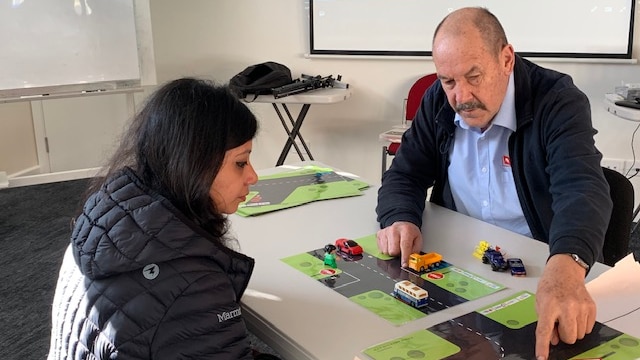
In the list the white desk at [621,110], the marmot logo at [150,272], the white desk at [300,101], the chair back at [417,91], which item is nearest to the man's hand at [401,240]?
the marmot logo at [150,272]

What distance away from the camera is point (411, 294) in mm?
1235

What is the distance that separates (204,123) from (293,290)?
0.40 metres

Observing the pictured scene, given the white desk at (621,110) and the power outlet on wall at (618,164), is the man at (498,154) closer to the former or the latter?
the white desk at (621,110)

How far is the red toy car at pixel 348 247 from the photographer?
147cm

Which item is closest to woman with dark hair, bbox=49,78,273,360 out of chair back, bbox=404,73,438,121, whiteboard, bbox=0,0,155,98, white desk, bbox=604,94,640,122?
white desk, bbox=604,94,640,122

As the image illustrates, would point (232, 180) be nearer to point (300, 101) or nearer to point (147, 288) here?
point (147, 288)

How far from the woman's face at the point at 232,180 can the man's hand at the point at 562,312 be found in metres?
0.56

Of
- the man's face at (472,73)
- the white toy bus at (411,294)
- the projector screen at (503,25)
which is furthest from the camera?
the projector screen at (503,25)

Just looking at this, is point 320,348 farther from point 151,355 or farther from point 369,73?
point 369,73

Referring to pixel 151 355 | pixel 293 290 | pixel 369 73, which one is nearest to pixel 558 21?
pixel 369 73

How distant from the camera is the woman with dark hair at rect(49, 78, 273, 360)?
102cm

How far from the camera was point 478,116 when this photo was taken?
167 centimetres

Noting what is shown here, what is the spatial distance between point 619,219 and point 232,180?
1.00 metres

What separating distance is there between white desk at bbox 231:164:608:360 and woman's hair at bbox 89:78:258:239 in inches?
8.8
